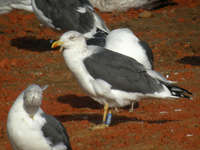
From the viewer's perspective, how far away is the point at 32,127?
500 centimetres

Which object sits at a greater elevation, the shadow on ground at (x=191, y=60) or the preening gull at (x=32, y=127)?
the preening gull at (x=32, y=127)

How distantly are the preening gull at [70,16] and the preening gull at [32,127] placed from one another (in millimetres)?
5690

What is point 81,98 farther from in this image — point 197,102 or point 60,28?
point 60,28

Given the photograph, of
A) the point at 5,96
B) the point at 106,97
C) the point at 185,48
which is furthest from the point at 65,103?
the point at 185,48

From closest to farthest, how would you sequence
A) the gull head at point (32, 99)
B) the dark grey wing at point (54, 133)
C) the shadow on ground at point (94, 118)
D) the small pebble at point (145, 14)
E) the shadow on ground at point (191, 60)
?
the gull head at point (32, 99)
the dark grey wing at point (54, 133)
the shadow on ground at point (94, 118)
the shadow on ground at point (191, 60)
the small pebble at point (145, 14)

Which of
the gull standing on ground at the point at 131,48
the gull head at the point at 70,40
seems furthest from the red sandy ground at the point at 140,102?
the gull head at the point at 70,40

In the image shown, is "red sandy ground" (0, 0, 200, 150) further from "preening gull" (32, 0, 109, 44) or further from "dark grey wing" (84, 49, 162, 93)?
"preening gull" (32, 0, 109, 44)

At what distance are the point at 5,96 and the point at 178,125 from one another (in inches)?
137

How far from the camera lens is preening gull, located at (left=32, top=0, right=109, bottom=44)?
10797mm

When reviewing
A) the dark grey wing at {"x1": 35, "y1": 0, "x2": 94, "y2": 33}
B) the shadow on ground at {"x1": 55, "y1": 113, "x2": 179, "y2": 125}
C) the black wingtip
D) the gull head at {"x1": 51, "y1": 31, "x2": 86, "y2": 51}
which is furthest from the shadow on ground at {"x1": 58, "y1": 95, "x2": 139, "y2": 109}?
the black wingtip

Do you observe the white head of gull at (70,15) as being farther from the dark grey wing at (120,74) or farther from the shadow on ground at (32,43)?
the dark grey wing at (120,74)

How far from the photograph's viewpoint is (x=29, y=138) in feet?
16.2

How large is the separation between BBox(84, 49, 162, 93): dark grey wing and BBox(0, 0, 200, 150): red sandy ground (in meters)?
0.54

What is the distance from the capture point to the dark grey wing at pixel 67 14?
1088 cm
